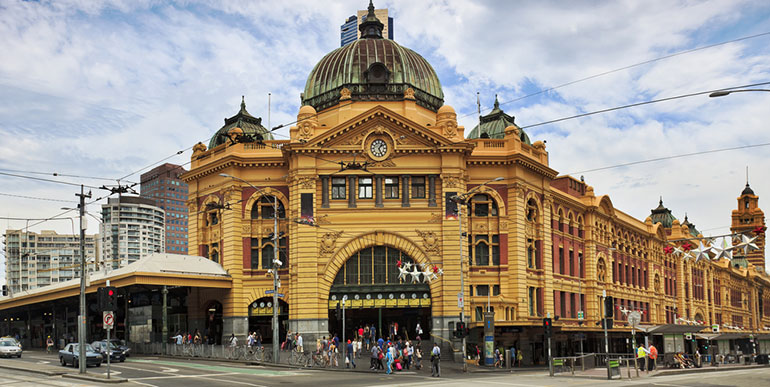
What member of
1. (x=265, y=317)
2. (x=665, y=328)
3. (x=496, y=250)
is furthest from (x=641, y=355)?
(x=265, y=317)

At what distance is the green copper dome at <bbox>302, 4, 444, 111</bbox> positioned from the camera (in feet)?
217

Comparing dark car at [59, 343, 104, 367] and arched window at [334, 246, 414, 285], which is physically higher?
arched window at [334, 246, 414, 285]

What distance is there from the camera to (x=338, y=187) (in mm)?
59938

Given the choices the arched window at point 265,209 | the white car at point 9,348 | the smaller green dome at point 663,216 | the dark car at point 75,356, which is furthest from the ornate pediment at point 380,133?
the smaller green dome at point 663,216

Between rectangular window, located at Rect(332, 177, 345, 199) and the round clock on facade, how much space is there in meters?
3.18

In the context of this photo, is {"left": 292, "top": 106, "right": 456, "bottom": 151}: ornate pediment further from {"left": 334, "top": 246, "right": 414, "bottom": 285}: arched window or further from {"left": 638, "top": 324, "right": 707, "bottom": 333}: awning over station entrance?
{"left": 638, "top": 324, "right": 707, "bottom": 333}: awning over station entrance

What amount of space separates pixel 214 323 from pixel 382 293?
1503 centimetres

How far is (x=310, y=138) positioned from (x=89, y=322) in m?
31.8

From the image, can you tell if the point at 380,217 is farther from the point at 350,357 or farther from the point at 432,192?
the point at 350,357

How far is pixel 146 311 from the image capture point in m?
62.1

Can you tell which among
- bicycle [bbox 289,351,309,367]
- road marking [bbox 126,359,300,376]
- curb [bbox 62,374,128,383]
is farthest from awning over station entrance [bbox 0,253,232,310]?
curb [bbox 62,374,128,383]

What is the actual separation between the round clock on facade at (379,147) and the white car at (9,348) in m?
28.6

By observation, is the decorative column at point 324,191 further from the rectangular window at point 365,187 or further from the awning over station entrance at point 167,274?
the awning over station entrance at point 167,274

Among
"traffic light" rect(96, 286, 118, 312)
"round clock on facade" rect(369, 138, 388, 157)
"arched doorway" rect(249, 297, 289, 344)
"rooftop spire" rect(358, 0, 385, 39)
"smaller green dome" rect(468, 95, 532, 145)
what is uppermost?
"rooftop spire" rect(358, 0, 385, 39)
